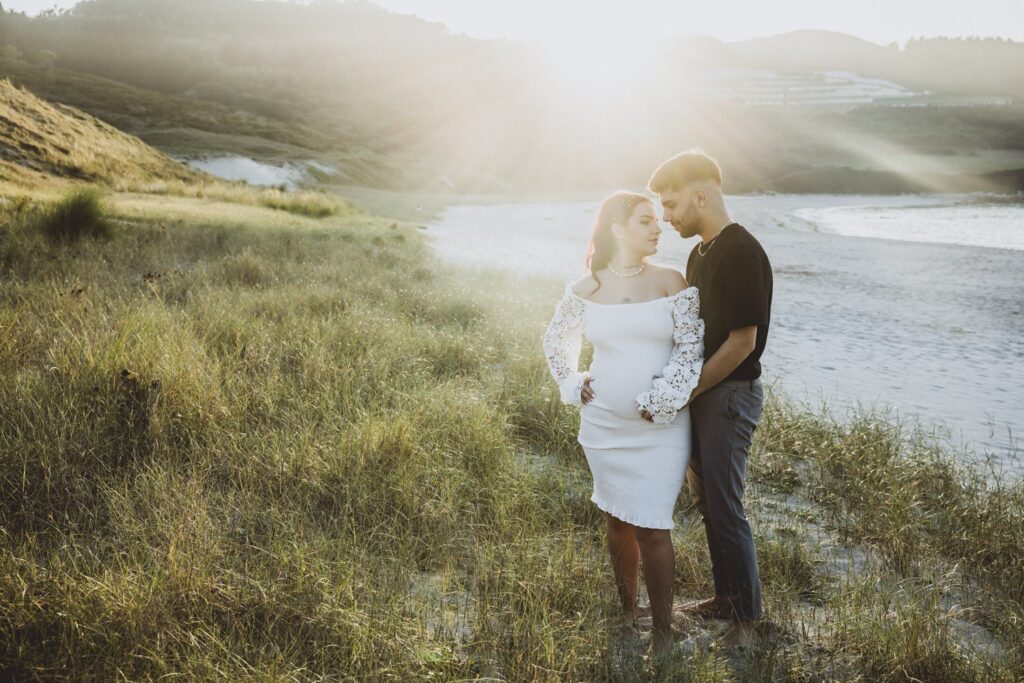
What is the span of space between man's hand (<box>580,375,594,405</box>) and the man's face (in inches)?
28.9

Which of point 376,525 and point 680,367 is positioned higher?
point 680,367

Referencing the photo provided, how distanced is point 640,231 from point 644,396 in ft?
2.28

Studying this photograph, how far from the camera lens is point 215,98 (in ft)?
316

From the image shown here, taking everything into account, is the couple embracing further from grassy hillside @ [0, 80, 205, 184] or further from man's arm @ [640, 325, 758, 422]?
grassy hillside @ [0, 80, 205, 184]

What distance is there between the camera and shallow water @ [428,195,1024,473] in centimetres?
673

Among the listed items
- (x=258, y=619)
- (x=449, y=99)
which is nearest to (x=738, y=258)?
(x=258, y=619)

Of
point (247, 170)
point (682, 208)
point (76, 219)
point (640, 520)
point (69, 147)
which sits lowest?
point (640, 520)

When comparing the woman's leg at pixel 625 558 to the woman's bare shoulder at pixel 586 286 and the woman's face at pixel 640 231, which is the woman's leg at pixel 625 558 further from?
the woman's face at pixel 640 231

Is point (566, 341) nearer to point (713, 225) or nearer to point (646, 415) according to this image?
point (646, 415)

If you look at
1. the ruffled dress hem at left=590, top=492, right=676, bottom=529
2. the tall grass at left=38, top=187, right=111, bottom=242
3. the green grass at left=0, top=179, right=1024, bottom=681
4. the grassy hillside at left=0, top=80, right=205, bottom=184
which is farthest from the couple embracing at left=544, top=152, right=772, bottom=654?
the grassy hillside at left=0, top=80, right=205, bottom=184

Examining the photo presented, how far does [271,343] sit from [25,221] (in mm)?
6454

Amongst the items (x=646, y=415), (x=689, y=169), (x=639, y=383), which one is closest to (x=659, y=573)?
(x=646, y=415)

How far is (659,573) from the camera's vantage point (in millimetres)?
2553

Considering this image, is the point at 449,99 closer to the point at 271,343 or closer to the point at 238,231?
the point at 238,231
